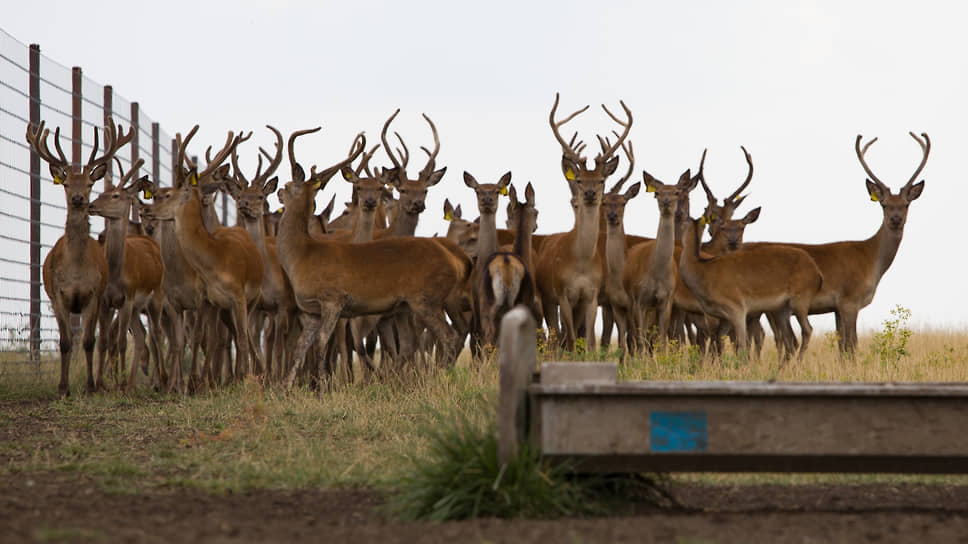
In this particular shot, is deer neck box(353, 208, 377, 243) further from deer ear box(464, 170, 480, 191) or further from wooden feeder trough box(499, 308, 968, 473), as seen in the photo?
wooden feeder trough box(499, 308, 968, 473)

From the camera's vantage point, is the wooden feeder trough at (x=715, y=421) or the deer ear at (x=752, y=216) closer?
the wooden feeder trough at (x=715, y=421)

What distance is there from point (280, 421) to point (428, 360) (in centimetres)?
337

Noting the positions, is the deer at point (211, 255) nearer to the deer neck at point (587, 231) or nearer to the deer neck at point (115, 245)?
the deer neck at point (115, 245)

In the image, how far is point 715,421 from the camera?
6113mm

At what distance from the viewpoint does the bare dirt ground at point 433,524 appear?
5.41 metres

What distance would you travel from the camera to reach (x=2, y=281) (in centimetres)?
1702

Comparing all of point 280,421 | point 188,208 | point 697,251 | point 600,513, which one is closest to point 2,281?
point 188,208

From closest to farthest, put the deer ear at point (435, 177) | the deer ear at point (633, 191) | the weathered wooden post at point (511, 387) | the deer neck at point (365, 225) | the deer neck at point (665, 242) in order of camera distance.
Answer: the weathered wooden post at point (511, 387)
the deer neck at point (665, 242)
the deer neck at point (365, 225)
the deer ear at point (435, 177)
the deer ear at point (633, 191)

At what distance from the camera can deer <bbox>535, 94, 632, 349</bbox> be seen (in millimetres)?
14555

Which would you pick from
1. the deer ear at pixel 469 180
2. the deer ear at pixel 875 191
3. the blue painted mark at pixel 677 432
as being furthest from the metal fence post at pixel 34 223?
the blue painted mark at pixel 677 432

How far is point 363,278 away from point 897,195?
7.49 m

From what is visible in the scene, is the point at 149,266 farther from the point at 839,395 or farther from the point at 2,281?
the point at 839,395

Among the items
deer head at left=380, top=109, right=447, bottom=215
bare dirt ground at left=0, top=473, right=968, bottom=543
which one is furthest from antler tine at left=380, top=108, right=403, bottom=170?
bare dirt ground at left=0, top=473, right=968, bottom=543

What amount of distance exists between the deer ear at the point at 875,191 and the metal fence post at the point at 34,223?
459 inches
